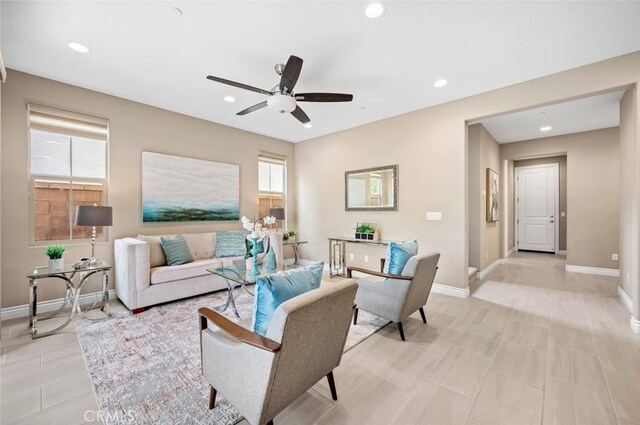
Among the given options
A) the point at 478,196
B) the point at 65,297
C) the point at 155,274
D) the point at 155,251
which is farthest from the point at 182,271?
the point at 478,196

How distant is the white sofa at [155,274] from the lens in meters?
3.20

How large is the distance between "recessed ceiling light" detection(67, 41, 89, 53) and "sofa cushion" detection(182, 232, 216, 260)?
2549 mm

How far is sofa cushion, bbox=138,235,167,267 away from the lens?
3730 mm

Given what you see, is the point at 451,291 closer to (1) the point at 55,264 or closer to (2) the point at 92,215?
(2) the point at 92,215

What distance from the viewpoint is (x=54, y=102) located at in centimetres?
332

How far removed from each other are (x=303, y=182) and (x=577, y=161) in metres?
5.72

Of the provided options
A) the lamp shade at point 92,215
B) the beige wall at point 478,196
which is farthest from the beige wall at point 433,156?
the lamp shade at point 92,215

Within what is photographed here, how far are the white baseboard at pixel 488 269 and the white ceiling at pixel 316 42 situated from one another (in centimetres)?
324

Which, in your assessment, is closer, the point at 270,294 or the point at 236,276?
the point at 270,294

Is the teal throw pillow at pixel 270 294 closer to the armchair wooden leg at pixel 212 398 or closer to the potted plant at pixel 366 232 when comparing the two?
the armchair wooden leg at pixel 212 398

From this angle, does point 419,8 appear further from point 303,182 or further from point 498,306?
point 303,182

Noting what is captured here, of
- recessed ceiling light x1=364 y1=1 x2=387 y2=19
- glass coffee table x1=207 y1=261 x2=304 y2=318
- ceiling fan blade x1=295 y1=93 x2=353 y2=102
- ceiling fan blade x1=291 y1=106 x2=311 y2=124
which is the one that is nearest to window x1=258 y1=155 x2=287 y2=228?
glass coffee table x1=207 y1=261 x2=304 y2=318

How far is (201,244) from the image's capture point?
4309mm

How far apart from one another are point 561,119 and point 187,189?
263 inches
